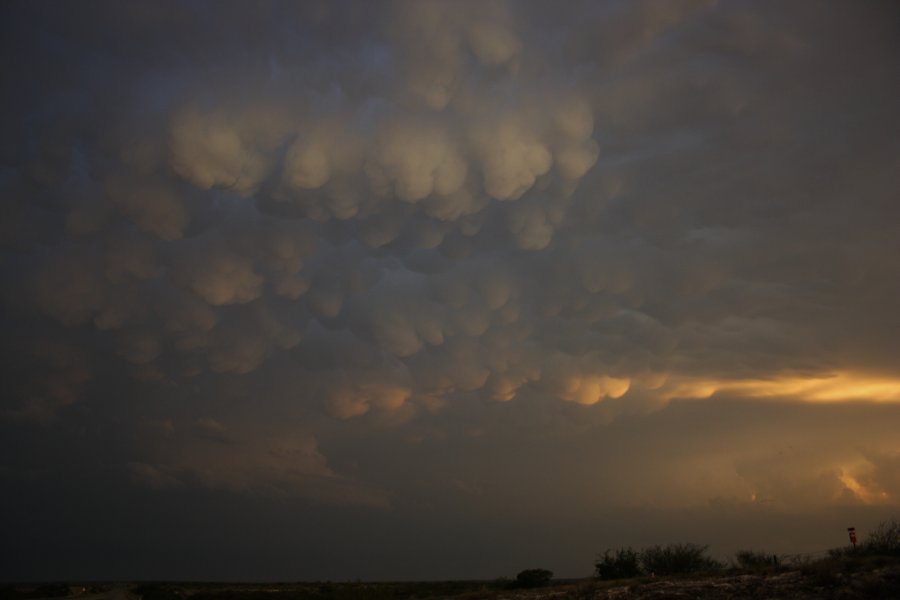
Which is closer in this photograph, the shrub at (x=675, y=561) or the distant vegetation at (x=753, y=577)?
the distant vegetation at (x=753, y=577)

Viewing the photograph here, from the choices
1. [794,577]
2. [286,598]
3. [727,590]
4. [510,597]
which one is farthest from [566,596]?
[286,598]

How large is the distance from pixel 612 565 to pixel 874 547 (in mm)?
26517

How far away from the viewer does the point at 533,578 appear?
2618 inches

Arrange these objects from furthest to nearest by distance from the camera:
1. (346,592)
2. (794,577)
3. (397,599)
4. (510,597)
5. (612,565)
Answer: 1. (397,599)
2. (612,565)
3. (346,592)
4. (510,597)
5. (794,577)

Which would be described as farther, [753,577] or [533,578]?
→ [533,578]

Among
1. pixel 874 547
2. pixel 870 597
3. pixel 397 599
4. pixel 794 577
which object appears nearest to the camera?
pixel 870 597

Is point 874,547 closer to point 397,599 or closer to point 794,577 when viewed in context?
point 794,577

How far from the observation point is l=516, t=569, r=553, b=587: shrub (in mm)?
66250

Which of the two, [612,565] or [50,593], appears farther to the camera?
[50,593]

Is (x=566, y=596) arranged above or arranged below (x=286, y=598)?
above

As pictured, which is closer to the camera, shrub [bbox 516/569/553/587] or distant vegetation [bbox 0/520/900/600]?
distant vegetation [bbox 0/520/900/600]

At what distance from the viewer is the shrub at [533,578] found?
66250mm

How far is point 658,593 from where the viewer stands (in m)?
34.4

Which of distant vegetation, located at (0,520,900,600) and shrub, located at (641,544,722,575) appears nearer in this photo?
→ distant vegetation, located at (0,520,900,600)
